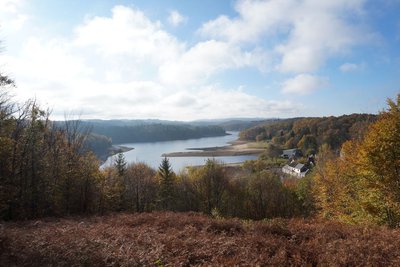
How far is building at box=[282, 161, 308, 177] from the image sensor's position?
81688 mm

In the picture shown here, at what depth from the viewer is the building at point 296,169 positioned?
81688 mm

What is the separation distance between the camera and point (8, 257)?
7637mm

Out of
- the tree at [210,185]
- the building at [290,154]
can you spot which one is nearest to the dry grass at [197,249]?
the tree at [210,185]

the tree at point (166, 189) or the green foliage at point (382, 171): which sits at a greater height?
the green foliage at point (382, 171)

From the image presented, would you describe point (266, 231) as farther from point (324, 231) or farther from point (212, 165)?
point (212, 165)

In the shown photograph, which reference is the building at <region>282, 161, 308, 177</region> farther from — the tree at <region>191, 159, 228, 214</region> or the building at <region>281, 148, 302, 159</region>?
the tree at <region>191, 159, 228, 214</region>

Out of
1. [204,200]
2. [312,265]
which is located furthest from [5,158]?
[204,200]

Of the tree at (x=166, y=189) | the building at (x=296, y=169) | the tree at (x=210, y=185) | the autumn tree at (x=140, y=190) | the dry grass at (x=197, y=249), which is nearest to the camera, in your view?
the dry grass at (x=197, y=249)

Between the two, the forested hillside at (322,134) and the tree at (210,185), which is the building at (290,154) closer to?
the forested hillside at (322,134)

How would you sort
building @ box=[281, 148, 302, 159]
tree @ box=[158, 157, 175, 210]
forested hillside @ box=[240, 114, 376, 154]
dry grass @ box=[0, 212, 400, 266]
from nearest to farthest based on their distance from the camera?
dry grass @ box=[0, 212, 400, 266], tree @ box=[158, 157, 175, 210], forested hillside @ box=[240, 114, 376, 154], building @ box=[281, 148, 302, 159]

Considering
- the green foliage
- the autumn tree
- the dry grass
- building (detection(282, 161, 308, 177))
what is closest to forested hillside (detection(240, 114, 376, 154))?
building (detection(282, 161, 308, 177))

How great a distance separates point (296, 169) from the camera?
85250mm

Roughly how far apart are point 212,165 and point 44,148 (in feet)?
93.2

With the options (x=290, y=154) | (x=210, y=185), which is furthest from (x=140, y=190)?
(x=290, y=154)
